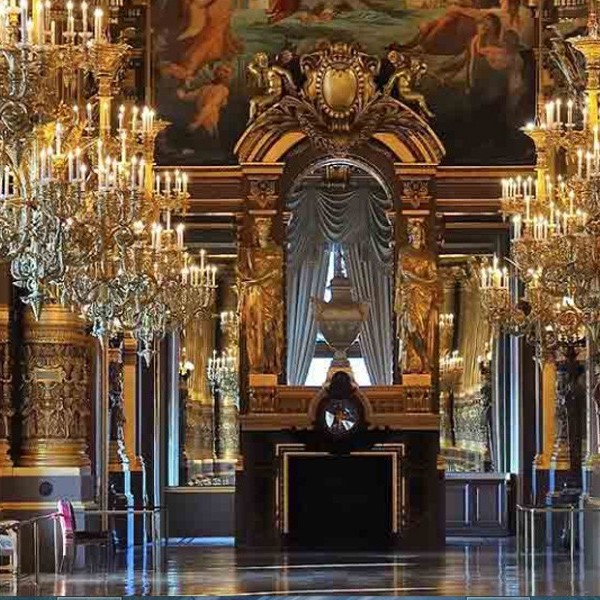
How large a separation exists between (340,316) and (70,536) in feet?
50.2

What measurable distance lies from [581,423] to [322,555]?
671 centimetres

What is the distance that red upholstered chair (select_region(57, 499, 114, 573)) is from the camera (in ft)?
86.2

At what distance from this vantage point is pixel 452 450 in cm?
4816

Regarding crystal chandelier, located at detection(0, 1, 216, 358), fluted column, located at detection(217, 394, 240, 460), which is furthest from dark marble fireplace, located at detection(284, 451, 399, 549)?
fluted column, located at detection(217, 394, 240, 460)

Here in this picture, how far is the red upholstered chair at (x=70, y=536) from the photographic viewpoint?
86.2ft

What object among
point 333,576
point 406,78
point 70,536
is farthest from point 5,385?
point 406,78

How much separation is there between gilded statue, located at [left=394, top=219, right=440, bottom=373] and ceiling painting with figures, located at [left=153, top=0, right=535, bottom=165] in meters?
1.75

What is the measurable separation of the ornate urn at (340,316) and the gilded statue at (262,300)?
5.43 ft

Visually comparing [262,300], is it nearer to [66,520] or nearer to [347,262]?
[347,262]

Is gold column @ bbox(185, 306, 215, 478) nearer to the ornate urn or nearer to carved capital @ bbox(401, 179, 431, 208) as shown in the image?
the ornate urn

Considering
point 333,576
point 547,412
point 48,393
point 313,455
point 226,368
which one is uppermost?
point 226,368

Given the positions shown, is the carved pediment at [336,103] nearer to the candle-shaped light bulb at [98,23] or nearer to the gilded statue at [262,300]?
the gilded statue at [262,300]

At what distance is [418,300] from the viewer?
38875 mm

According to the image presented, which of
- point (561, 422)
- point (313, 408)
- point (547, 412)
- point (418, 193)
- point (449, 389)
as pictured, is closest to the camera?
point (313, 408)
